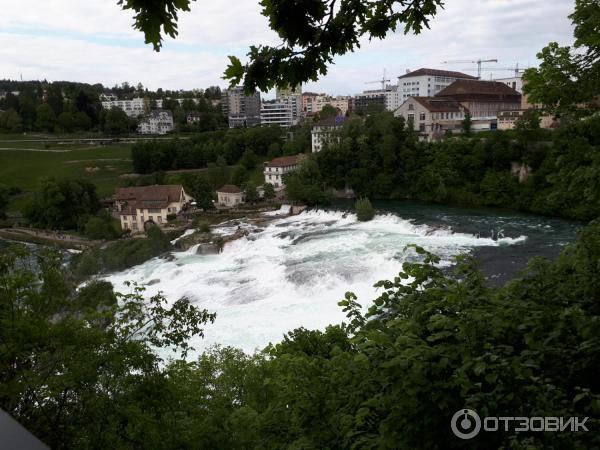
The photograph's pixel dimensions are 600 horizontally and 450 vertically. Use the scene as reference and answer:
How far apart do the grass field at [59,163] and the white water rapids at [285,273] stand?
2675 centimetres

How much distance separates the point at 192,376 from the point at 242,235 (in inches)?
776

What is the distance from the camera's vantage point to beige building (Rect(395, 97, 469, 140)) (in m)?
49.6

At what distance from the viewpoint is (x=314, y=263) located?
2100 centimetres

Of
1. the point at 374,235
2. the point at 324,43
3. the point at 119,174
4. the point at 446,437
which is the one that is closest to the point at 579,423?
the point at 446,437

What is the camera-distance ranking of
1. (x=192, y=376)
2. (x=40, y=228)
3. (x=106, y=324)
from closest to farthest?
(x=106, y=324)
(x=192, y=376)
(x=40, y=228)

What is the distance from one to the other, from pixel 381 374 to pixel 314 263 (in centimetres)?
1771

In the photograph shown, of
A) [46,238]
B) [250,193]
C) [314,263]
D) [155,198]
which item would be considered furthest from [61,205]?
[314,263]

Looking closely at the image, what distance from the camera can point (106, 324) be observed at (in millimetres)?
6254

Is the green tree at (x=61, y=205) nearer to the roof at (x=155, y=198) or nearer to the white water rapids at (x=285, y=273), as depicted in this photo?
the roof at (x=155, y=198)

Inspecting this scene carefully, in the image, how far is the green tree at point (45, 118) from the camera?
248 feet

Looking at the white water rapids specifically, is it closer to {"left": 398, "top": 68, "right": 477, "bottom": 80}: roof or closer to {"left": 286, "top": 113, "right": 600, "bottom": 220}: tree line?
{"left": 286, "top": 113, "right": 600, "bottom": 220}: tree line

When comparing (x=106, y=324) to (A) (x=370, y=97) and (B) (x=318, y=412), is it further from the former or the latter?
(A) (x=370, y=97)

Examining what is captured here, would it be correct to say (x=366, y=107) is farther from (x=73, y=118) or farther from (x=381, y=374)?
(x=381, y=374)

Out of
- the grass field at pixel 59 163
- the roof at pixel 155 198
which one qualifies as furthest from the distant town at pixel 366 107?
the grass field at pixel 59 163
